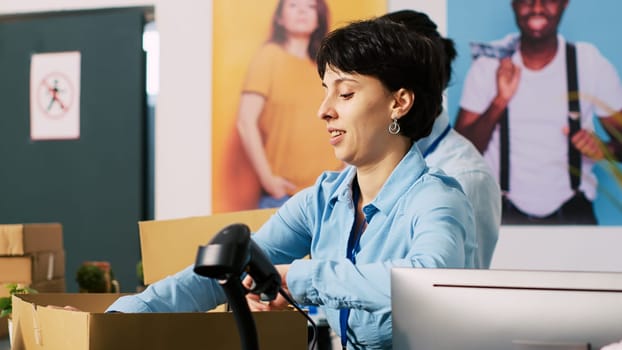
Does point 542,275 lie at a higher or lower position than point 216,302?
higher

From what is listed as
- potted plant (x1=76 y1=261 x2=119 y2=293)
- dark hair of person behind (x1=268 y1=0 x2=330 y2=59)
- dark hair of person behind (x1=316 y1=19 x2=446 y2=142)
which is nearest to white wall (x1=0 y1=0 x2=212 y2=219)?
dark hair of person behind (x1=268 y1=0 x2=330 y2=59)

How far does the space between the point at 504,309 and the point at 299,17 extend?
273 centimetres

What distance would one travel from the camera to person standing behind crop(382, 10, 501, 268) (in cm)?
197

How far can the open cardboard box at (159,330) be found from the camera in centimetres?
102

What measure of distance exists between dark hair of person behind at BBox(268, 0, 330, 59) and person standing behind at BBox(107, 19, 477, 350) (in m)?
1.93

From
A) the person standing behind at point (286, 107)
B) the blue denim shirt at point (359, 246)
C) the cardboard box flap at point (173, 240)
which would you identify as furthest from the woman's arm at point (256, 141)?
the blue denim shirt at point (359, 246)

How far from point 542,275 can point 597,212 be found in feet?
7.70

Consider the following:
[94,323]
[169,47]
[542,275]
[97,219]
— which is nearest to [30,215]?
[97,219]

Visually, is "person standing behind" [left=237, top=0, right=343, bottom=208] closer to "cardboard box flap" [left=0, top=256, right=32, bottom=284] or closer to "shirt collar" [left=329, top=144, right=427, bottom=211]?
"cardboard box flap" [left=0, top=256, right=32, bottom=284]

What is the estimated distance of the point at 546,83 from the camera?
3152mm

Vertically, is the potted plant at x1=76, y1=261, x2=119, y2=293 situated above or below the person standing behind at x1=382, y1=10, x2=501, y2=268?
below

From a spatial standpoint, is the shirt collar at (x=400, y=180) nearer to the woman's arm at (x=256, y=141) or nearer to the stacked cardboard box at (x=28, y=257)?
the stacked cardboard box at (x=28, y=257)

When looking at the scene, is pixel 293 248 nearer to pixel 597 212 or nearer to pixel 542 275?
pixel 542 275

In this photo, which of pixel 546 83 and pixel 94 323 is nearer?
pixel 94 323
